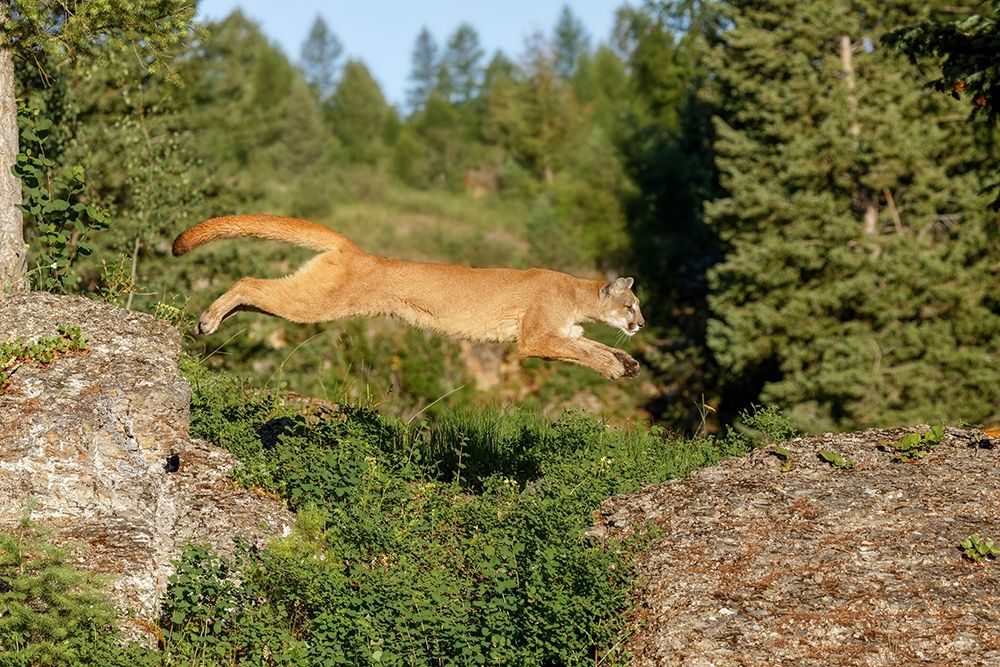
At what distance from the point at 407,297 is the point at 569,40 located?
366 feet

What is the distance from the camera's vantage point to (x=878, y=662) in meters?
7.48

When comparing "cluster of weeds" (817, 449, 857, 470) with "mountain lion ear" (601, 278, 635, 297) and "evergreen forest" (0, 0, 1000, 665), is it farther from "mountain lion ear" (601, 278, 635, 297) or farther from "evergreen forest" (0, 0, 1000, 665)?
"mountain lion ear" (601, 278, 635, 297)

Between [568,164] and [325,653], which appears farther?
[568,164]

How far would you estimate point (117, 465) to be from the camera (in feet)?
29.8

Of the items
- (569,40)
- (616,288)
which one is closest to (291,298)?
(616,288)

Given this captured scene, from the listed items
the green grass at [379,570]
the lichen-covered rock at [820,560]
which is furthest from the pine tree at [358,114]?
the lichen-covered rock at [820,560]

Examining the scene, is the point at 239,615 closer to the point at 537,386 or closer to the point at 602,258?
the point at 537,386

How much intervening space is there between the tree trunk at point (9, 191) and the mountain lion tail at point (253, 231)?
1805 mm

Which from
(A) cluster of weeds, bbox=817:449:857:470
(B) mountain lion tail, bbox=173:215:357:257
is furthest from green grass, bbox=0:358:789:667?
(B) mountain lion tail, bbox=173:215:357:257

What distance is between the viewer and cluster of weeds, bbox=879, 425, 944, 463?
33.1 feet

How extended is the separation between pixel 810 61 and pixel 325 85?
9003 centimetres

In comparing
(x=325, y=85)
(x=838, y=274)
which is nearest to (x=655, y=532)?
(x=838, y=274)

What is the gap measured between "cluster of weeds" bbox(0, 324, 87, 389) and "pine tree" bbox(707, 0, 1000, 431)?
19971 mm

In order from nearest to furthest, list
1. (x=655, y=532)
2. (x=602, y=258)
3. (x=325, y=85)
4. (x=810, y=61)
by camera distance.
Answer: (x=655, y=532)
(x=810, y=61)
(x=602, y=258)
(x=325, y=85)
